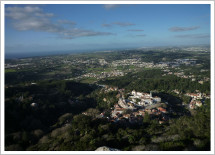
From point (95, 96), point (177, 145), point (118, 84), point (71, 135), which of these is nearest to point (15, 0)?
point (71, 135)

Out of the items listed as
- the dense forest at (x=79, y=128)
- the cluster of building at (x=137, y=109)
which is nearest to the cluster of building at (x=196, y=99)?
the dense forest at (x=79, y=128)

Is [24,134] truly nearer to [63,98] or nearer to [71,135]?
[71,135]

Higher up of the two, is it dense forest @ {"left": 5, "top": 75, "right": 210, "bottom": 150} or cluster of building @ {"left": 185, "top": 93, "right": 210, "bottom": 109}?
dense forest @ {"left": 5, "top": 75, "right": 210, "bottom": 150}

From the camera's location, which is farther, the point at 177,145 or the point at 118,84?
the point at 118,84

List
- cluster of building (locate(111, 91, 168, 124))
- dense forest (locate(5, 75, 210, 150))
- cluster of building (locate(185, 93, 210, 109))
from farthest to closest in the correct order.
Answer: cluster of building (locate(185, 93, 210, 109))
cluster of building (locate(111, 91, 168, 124))
dense forest (locate(5, 75, 210, 150))

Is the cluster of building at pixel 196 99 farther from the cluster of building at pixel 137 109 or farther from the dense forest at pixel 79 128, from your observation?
the cluster of building at pixel 137 109

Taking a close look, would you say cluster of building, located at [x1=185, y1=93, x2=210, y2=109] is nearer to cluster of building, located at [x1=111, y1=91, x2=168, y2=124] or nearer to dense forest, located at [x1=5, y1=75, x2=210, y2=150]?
dense forest, located at [x1=5, y1=75, x2=210, y2=150]

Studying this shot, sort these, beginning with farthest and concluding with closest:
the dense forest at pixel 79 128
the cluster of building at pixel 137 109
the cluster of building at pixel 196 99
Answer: the cluster of building at pixel 196 99, the cluster of building at pixel 137 109, the dense forest at pixel 79 128

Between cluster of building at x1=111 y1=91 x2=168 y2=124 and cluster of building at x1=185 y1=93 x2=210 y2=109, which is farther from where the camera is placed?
cluster of building at x1=185 y1=93 x2=210 y2=109

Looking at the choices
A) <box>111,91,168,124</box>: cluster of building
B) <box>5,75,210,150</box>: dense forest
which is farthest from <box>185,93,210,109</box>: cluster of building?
<box>111,91,168,124</box>: cluster of building

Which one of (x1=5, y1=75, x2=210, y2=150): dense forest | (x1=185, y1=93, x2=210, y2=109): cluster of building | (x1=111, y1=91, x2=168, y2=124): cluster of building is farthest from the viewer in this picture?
(x1=185, y1=93, x2=210, y2=109): cluster of building

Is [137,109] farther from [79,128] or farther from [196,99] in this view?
[196,99]
